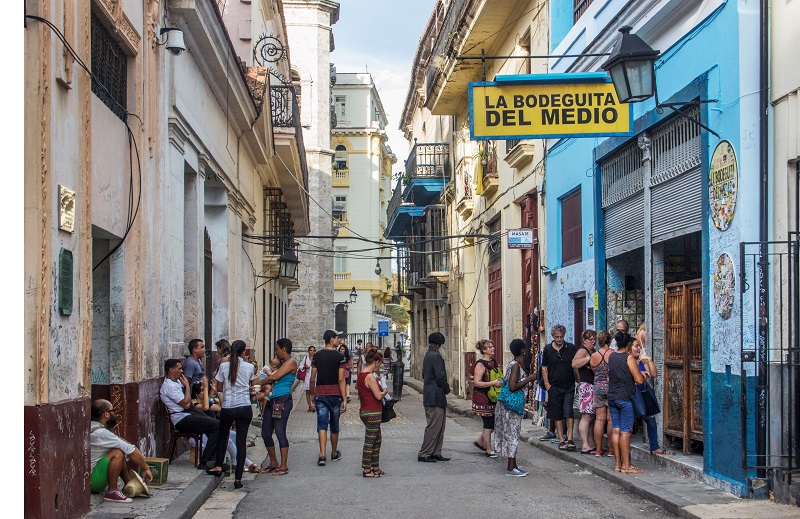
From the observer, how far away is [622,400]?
11352 millimetres

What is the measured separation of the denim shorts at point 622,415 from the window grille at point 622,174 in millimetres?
3068

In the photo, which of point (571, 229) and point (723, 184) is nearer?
point (723, 184)

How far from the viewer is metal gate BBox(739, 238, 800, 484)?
8883 millimetres

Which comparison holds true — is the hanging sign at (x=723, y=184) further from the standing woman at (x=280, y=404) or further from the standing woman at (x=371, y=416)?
the standing woman at (x=280, y=404)

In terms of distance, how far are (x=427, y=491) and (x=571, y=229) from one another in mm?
7164

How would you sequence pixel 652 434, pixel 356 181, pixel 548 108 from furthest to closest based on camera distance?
pixel 356 181 < pixel 548 108 < pixel 652 434

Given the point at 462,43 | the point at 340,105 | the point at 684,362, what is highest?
the point at 340,105

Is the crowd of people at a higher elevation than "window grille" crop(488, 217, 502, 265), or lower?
lower

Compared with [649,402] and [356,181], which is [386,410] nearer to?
[649,402]

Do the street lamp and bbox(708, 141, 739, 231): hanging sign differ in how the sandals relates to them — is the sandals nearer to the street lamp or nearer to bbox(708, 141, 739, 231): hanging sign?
bbox(708, 141, 739, 231): hanging sign

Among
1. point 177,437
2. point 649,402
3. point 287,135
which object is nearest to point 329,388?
point 177,437

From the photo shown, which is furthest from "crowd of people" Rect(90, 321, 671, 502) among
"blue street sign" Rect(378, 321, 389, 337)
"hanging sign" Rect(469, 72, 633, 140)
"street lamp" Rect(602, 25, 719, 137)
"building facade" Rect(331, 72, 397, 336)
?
"building facade" Rect(331, 72, 397, 336)

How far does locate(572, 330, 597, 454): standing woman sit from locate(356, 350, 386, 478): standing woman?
273 cm

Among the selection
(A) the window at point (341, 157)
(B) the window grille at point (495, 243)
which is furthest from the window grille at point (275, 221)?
(A) the window at point (341, 157)
